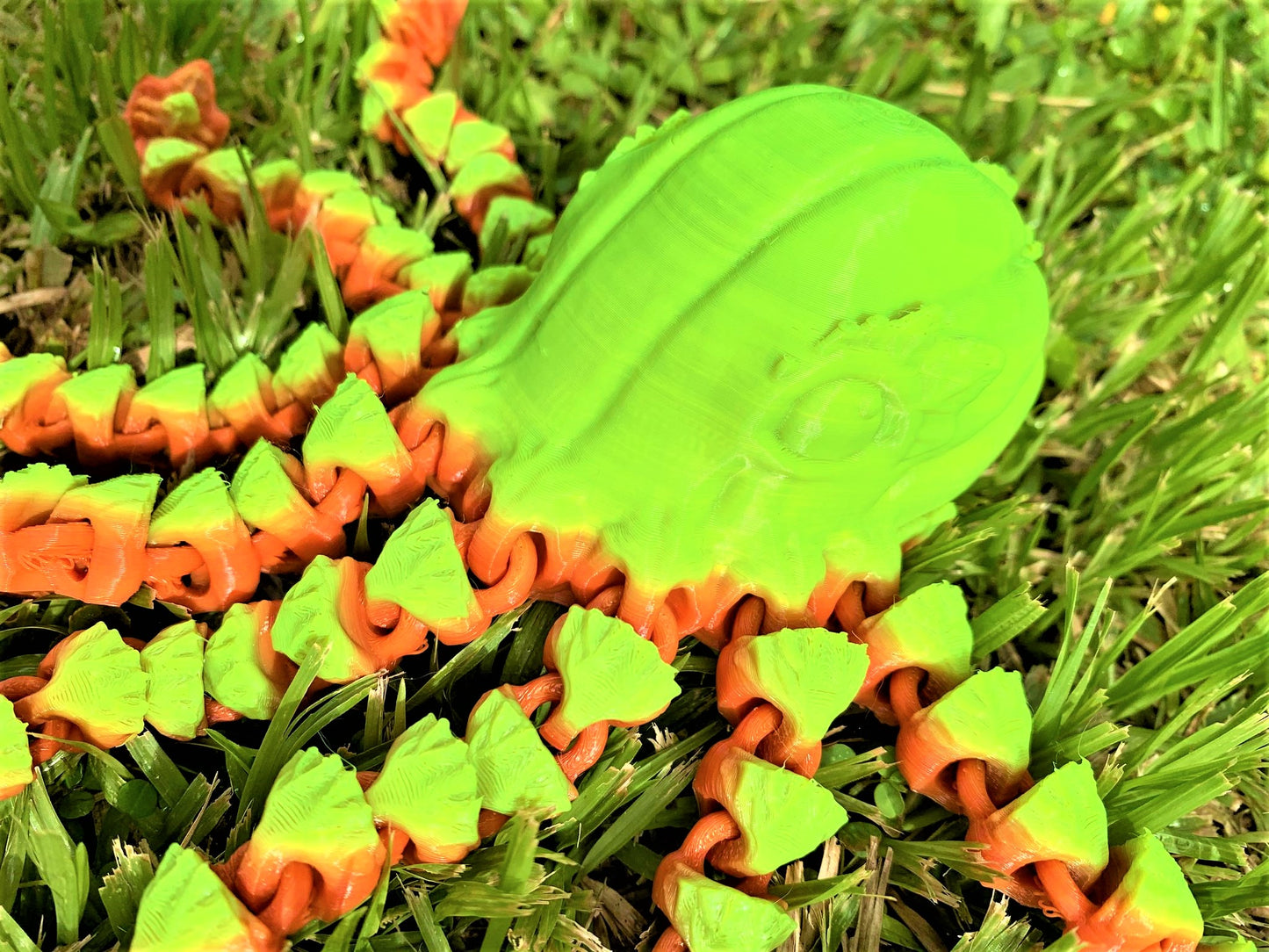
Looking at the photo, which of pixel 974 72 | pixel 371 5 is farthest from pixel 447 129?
pixel 974 72

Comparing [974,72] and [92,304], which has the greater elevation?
[974,72]

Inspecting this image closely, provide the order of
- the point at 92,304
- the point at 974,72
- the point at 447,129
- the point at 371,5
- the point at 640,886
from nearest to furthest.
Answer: the point at 640,886
the point at 92,304
the point at 447,129
the point at 371,5
the point at 974,72

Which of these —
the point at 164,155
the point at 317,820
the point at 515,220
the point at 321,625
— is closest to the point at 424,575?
the point at 321,625

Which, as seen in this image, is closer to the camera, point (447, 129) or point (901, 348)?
point (901, 348)

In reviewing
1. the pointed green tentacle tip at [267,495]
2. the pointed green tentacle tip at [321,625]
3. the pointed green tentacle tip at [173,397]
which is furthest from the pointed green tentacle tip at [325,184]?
the pointed green tentacle tip at [321,625]

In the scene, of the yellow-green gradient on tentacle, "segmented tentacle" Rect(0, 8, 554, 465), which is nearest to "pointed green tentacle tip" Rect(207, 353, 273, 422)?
"segmented tentacle" Rect(0, 8, 554, 465)

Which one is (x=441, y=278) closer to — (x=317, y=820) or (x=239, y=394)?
(x=239, y=394)

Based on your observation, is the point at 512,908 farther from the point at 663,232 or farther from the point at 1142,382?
the point at 1142,382
